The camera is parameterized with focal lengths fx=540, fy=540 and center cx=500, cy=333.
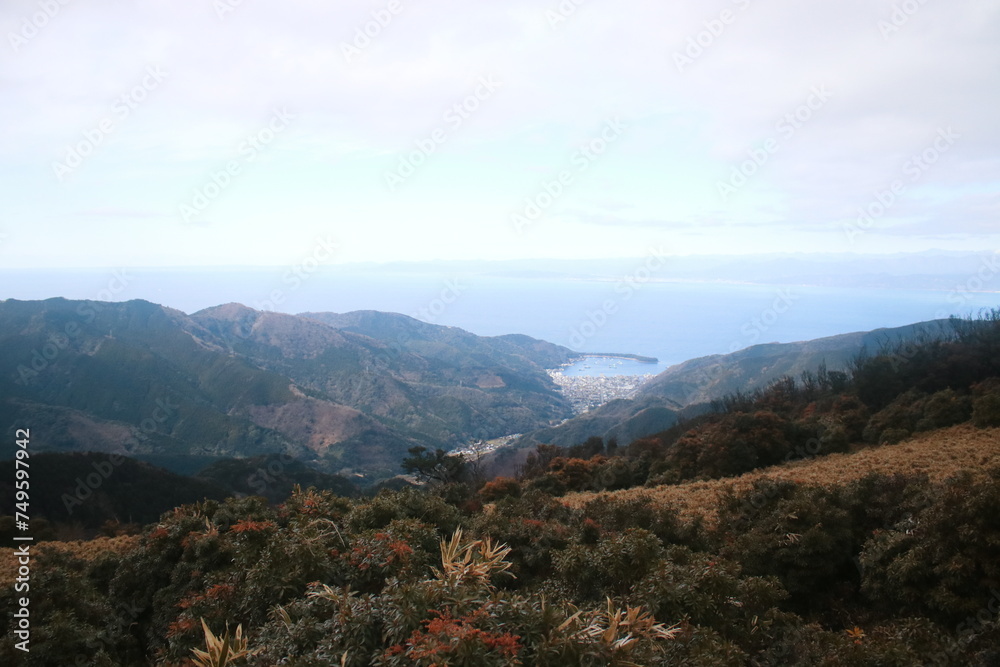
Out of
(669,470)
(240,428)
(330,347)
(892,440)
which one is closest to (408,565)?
(669,470)

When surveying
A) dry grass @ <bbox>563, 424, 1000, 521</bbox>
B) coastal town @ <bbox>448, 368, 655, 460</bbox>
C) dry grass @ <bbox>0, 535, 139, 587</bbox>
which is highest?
dry grass @ <bbox>563, 424, 1000, 521</bbox>

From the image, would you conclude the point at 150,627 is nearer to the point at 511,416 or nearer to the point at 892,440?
the point at 892,440

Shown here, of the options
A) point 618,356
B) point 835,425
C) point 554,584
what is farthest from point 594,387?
point 554,584

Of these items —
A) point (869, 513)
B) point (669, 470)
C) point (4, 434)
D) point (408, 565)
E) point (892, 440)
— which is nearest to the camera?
point (408, 565)

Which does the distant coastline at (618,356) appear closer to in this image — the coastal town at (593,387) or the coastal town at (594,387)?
the coastal town at (593,387)

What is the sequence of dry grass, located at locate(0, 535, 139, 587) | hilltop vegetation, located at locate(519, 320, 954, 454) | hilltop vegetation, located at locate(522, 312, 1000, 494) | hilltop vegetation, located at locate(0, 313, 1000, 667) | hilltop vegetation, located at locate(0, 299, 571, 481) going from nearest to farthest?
hilltop vegetation, located at locate(0, 313, 1000, 667) → dry grass, located at locate(0, 535, 139, 587) → hilltop vegetation, located at locate(522, 312, 1000, 494) → hilltop vegetation, located at locate(519, 320, 954, 454) → hilltop vegetation, located at locate(0, 299, 571, 481)

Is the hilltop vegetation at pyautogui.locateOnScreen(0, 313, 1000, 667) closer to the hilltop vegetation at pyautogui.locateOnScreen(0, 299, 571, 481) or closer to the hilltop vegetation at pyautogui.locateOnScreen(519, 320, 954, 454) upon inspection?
the hilltop vegetation at pyautogui.locateOnScreen(519, 320, 954, 454)

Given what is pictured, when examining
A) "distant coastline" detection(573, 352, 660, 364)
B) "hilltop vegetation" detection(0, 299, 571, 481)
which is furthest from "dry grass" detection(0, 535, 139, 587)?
"distant coastline" detection(573, 352, 660, 364)

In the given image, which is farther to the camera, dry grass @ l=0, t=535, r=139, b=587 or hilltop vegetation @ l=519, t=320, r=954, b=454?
hilltop vegetation @ l=519, t=320, r=954, b=454
